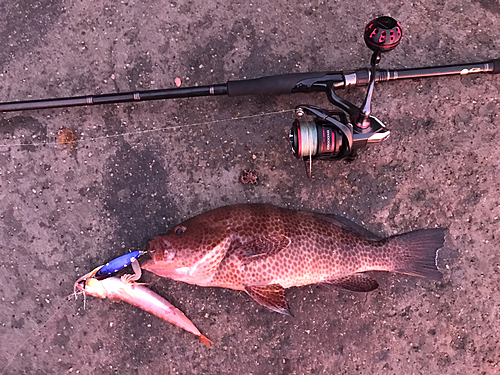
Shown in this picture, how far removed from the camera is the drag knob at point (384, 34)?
1.85 meters

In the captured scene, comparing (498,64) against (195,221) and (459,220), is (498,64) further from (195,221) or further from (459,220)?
(195,221)

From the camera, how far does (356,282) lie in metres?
2.35

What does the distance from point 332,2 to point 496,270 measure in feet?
7.96

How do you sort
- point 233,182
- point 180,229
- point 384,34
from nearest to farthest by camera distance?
point 384,34
point 180,229
point 233,182

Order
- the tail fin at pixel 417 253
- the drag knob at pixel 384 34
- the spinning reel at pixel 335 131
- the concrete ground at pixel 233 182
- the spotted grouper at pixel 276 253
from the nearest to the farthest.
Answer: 1. the drag knob at pixel 384 34
2. the spinning reel at pixel 335 131
3. the spotted grouper at pixel 276 253
4. the tail fin at pixel 417 253
5. the concrete ground at pixel 233 182

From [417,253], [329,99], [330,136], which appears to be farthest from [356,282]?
[329,99]

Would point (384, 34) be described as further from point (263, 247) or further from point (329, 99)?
point (263, 247)

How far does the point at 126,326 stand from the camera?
8.57 feet

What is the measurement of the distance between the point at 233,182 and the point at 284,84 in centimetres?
81

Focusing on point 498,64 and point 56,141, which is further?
point 56,141

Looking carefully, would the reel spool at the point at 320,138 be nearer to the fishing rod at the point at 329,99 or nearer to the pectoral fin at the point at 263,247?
the fishing rod at the point at 329,99

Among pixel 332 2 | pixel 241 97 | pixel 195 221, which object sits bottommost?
pixel 195 221

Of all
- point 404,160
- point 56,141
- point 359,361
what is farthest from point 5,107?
point 359,361

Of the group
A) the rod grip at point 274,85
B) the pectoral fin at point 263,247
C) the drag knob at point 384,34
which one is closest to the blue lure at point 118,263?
the pectoral fin at point 263,247
